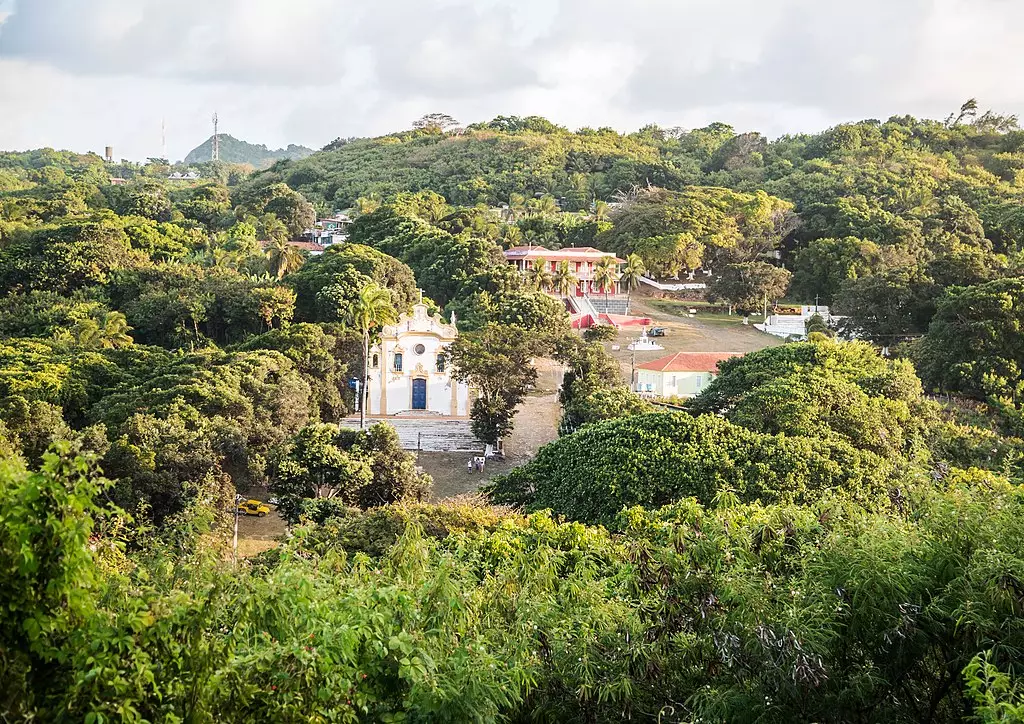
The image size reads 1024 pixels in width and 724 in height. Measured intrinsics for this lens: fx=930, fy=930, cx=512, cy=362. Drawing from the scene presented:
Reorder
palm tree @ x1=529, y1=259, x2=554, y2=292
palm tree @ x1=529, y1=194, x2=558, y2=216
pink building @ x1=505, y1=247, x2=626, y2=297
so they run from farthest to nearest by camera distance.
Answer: palm tree @ x1=529, y1=194, x2=558, y2=216 < pink building @ x1=505, y1=247, x2=626, y2=297 < palm tree @ x1=529, y1=259, x2=554, y2=292

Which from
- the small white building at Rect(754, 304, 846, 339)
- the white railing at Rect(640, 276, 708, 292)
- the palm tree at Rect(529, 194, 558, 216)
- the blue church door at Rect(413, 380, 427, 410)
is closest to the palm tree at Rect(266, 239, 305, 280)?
the blue church door at Rect(413, 380, 427, 410)


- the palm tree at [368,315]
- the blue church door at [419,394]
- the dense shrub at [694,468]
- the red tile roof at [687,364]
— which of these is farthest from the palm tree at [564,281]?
the dense shrub at [694,468]

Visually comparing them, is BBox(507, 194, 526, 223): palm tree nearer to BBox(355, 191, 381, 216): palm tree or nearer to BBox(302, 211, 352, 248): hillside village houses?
BBox(355, 191, 381, 216): palm tree

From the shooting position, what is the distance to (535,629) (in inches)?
255

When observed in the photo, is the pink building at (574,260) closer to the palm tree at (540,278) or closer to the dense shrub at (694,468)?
the palm tree at (540,278)

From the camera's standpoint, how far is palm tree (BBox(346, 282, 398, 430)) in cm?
2612

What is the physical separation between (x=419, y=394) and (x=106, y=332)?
11.5 m

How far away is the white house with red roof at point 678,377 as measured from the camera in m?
30.0

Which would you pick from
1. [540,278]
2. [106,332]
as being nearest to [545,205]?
[540,278]

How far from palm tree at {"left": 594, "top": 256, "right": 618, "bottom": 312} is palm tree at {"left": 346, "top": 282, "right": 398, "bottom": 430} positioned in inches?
752

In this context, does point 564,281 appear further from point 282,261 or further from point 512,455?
point 512,455

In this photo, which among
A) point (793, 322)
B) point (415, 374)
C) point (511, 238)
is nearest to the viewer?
point (415, 374)

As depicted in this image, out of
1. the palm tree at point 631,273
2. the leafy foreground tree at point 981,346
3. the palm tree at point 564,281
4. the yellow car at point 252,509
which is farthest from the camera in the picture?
the palm tree at point 631,273

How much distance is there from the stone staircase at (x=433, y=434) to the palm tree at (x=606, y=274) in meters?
19.4
